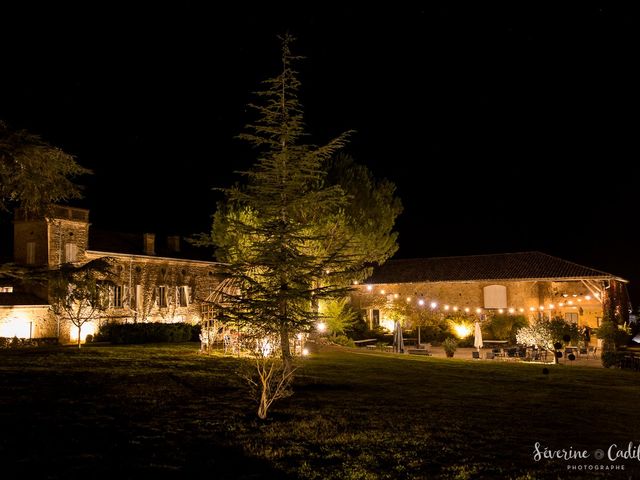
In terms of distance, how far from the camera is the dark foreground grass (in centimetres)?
721

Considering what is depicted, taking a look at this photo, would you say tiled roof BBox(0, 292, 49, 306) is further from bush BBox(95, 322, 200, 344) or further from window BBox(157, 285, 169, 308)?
window BBox(157, 285, 169, 308)

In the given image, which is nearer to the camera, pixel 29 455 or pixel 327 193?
pixel 29 455

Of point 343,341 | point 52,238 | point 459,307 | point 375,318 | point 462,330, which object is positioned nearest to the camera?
point 343,341

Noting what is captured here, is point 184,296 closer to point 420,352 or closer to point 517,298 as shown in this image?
point 420,352

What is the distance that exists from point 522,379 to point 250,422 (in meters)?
9.15

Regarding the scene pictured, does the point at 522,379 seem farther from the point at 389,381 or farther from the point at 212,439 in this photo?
the point at 212,439

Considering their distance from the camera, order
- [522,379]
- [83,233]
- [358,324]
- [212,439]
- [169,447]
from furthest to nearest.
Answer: [358,324] < [83,233] < [522,379] < [212,439] < [169,447]

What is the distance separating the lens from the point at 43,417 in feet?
30.1

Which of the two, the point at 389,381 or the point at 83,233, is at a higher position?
the point at 83,233

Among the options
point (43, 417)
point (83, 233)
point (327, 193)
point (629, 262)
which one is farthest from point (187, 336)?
point (629, 262)

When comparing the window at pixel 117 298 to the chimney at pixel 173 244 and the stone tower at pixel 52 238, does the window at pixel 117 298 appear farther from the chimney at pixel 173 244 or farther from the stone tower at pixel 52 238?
the chimney at pixel 173 244

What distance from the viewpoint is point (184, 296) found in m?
34.1

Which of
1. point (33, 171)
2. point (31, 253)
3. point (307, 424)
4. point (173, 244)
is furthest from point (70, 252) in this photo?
point (307, 424)

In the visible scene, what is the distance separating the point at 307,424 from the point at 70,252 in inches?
885
